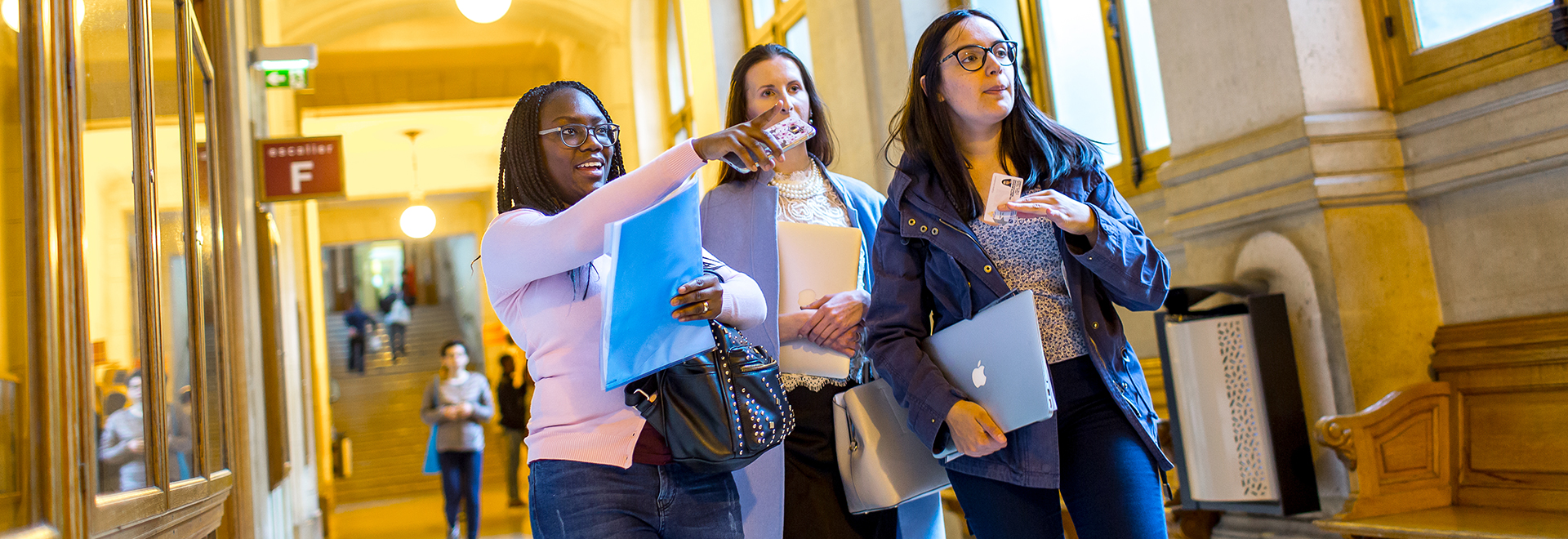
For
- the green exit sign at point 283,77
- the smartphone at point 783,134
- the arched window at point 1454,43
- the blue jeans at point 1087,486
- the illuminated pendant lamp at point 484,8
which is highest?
the illuminated pendant lamp at point 484,8

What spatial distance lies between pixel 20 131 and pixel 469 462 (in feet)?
23.2

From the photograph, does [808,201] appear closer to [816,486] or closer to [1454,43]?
[816,486]

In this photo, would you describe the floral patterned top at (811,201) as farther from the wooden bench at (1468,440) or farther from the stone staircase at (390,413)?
the stone staircase at (390,413)

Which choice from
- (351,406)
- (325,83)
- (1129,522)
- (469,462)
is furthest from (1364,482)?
(351,406)

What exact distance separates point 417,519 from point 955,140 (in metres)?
12.2

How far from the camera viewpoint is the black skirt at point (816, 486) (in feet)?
8.13

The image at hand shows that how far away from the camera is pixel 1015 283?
226cm

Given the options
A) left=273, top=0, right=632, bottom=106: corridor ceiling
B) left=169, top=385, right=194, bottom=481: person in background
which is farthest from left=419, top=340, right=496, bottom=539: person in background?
left=273, top=0, right=632, bottom=106: corridor ceiling

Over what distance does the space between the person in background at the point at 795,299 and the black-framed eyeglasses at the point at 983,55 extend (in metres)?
0.54

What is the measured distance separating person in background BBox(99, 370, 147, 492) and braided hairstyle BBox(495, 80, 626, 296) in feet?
2.46

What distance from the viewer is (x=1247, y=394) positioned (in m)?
3.66

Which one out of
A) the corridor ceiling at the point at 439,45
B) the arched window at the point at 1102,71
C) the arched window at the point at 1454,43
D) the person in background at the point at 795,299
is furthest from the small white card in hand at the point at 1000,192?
the corridor ceiling at the point at 439,45

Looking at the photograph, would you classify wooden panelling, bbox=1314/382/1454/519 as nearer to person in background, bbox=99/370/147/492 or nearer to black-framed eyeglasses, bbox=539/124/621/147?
black-framed eyeglasses, bbox=539/124/621/147

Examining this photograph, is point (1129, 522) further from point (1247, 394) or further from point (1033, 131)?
point (1247, 394)
